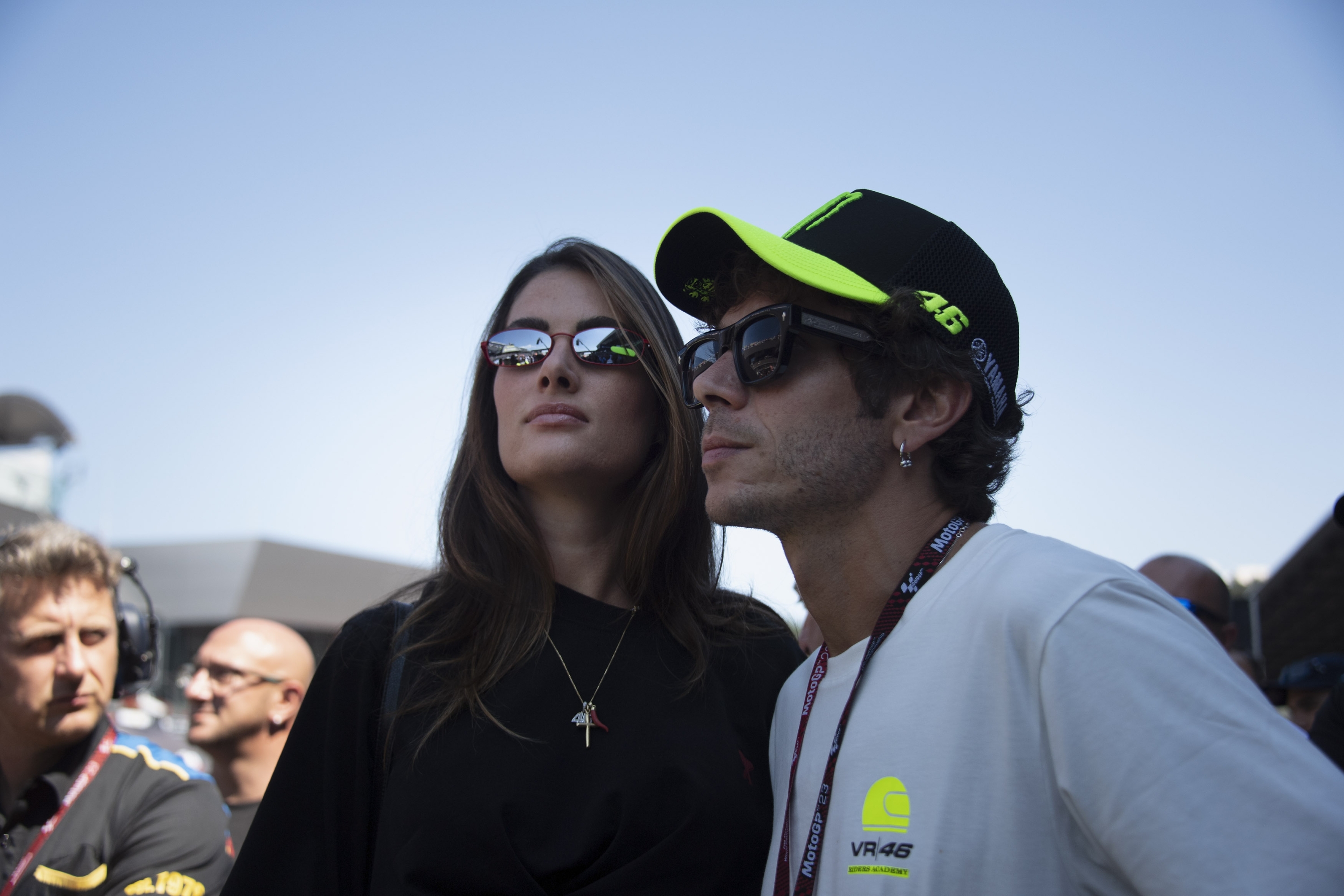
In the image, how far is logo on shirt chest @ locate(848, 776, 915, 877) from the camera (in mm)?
1520

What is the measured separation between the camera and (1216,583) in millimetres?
5023

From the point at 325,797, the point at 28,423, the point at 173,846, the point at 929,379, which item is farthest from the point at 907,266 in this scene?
the point at 28,423

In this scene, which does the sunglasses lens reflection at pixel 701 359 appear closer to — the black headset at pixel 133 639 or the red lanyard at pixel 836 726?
the red lanyard at pixel 836 726

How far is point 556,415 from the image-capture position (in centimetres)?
260

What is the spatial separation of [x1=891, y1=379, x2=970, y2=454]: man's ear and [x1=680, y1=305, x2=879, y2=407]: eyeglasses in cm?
16

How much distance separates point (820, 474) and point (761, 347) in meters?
0.34

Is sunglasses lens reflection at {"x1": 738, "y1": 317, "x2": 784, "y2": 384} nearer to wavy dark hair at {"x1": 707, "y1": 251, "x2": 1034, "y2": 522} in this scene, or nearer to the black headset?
wavy dark hair at {"x1": 707, "y1": 251, "x2": 1034, "y2": 522}

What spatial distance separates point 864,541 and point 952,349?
0.48m

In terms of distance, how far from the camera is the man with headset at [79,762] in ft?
11.1

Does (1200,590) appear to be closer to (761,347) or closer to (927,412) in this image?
(927,412)

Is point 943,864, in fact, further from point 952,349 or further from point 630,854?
point 952,349

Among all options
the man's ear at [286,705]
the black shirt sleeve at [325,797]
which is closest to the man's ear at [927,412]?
the black shirt sleeve at [325,797]

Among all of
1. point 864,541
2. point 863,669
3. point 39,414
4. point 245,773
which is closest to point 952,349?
point 864,541

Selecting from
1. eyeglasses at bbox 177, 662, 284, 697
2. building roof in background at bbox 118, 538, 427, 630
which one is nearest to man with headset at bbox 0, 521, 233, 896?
eyeglasses at bbox 177, 662, 284, 697
